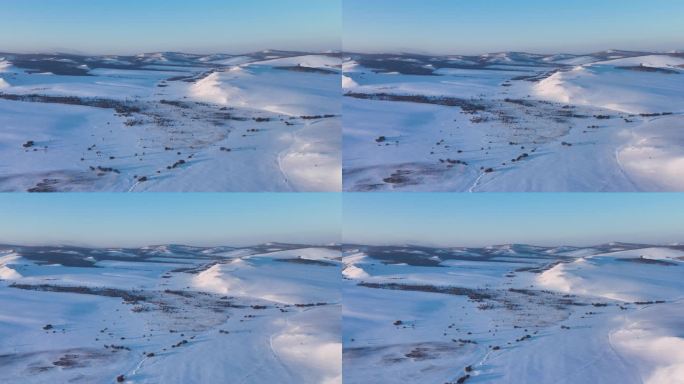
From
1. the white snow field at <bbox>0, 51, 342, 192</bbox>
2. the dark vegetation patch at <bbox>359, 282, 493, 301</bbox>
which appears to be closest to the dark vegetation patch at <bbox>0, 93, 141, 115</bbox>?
the white snow field at <bbox>0, 51, 342, 192</bbox>

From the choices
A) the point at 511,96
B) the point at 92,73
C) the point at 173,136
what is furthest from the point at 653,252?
the point at 92,73

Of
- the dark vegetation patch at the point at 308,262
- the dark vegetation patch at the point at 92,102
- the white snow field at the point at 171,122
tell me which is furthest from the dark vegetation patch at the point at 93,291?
the dark vegetation patch at the point at 92,102

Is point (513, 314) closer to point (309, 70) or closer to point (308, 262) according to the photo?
point (308, 262)

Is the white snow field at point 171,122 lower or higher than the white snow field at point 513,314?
higher

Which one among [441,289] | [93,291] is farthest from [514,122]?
[93,291]

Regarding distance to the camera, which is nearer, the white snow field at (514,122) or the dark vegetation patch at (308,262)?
the white snow field at (514,122)

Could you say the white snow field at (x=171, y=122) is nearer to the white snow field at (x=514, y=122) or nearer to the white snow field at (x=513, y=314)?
the white snow field at (x=514, y=122)

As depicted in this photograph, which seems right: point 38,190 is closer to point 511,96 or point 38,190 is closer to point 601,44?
point 511,96
